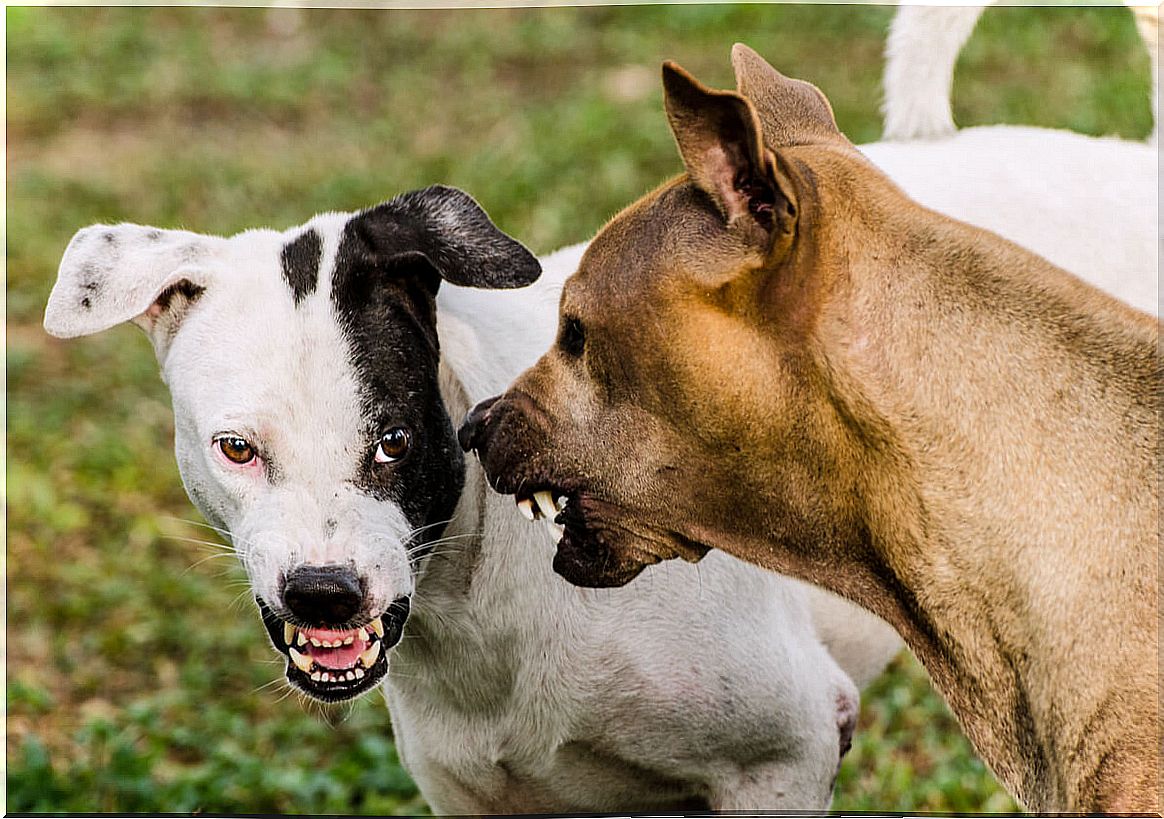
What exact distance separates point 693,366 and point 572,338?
0.35m

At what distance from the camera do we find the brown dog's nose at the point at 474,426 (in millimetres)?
3471

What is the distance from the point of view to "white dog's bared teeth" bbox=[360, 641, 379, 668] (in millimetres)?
3420

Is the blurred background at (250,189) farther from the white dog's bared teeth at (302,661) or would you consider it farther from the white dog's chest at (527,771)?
the white dog's bared teeth at (302,661)

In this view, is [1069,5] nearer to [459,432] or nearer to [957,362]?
[957,362]

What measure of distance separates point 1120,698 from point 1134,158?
7.48 feet

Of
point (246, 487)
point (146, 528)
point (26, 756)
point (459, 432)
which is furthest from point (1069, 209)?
point (146, 528)

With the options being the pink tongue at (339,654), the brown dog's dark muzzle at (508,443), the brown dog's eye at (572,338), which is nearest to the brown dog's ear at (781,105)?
the brown dog's eye at (572,338)

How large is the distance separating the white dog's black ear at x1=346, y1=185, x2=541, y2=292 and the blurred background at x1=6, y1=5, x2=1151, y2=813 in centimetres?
121

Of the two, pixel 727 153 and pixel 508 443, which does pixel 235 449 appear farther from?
pixel 727 153

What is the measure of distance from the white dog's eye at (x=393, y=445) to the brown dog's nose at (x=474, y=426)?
5.7 inches

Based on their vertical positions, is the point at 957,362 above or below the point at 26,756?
above

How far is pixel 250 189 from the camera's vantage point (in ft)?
25.1

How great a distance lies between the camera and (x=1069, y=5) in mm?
4242

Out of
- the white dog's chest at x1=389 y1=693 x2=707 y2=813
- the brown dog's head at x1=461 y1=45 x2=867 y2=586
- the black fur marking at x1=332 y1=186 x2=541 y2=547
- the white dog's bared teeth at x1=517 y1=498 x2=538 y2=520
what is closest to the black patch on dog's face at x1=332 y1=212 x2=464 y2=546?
the black fur marking at x1=332 y1=186 x2=541 y2=547
